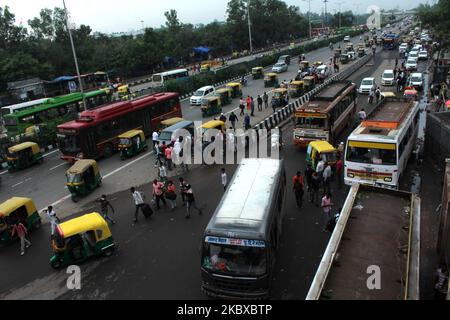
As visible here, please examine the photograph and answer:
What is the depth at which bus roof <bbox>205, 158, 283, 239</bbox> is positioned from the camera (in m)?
9.36

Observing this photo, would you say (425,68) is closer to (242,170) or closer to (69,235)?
(242,170)

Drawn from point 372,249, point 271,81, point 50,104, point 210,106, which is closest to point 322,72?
point 271,81

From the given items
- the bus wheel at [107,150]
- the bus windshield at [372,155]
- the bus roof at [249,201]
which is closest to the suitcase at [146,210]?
the bus roof at [249,201]

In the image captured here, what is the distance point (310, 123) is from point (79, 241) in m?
12.7

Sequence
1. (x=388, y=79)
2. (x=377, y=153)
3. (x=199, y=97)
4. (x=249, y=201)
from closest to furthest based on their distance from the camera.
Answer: (x=249, y=201) → (x=377, y=153) → (x=199, y=97) → (x=388, y=79)

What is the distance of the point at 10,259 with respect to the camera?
12820mm

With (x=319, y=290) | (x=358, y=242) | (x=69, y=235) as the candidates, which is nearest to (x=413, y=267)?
(x=358, y=242)

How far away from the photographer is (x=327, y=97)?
861 inches

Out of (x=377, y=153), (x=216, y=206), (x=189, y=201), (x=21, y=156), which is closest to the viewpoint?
(x=189, y=201)

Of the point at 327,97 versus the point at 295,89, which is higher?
the point at 327,97

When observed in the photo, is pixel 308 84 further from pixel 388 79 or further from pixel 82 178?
A: pixel 82 178

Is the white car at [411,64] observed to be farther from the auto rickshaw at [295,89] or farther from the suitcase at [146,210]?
the suitcase at [146,210]

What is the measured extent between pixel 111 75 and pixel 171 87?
24.5 meters

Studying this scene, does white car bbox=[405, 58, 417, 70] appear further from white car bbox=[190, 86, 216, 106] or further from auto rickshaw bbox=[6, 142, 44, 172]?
auto rickshaw bbox=[6, 142, 44, 172]
